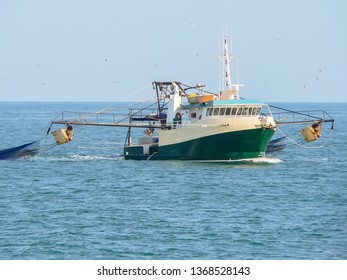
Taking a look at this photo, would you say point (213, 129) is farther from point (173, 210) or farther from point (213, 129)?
point (173, 210)

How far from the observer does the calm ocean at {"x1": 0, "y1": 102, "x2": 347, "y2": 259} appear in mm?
38312

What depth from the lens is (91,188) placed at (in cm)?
5734

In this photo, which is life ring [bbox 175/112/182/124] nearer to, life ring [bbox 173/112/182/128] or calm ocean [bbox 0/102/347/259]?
life ring [bbox 173/112/182/128]

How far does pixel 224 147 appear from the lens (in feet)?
220

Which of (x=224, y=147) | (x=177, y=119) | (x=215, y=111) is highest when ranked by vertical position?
(x=215, y=111)

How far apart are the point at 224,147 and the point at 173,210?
19.8m

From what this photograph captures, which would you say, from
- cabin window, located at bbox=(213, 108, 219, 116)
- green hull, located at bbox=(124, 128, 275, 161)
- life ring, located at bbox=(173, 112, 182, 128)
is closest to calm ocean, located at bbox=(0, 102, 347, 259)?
green hull, located at bbox=(124, 128, 275, 161)

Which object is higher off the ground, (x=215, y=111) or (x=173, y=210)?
(x=215, y=111)

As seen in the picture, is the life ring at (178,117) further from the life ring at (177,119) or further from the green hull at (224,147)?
the green hull at (224,147)

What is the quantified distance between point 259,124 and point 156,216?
21.8 metres

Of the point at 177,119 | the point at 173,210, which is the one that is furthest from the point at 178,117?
the point at 173,210

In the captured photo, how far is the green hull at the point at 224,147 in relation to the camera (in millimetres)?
66125
